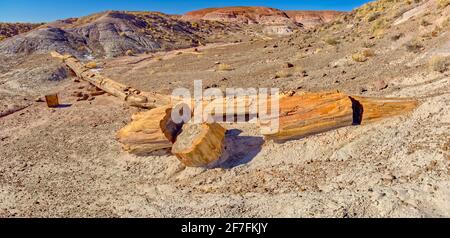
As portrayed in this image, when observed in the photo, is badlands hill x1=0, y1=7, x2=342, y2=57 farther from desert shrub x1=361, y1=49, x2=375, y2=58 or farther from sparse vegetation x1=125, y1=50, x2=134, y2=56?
desert shrub x1=361, y1=49, x2=375, y2=58

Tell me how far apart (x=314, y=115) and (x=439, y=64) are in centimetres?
388

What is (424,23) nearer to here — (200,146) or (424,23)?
(424,23)

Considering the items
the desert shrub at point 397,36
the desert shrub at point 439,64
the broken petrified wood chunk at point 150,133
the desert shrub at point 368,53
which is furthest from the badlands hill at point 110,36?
the desert shrub at point 439,64

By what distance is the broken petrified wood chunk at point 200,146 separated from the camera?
23.3ft

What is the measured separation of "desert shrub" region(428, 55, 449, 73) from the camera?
8789mm

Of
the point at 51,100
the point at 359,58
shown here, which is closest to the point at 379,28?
the point at 359,58

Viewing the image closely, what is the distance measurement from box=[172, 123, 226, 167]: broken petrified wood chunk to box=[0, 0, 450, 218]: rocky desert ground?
22 centimetres

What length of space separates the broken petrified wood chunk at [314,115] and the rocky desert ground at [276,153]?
0.62 ft

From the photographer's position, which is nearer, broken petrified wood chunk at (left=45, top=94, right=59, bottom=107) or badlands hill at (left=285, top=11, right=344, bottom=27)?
broken petrified wood chunk at (left=45, top=94, right=59, bottom=107)

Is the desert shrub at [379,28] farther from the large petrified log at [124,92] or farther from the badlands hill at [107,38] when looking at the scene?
the badlands hill at [107,38]

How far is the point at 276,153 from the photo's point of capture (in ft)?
24.1

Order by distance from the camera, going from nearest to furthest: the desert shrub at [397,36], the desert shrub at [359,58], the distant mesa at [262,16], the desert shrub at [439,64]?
the desert shrub at [439,64] < the desert shrub at [359,58] < the desert shrub at [397,36] < the distant mesa at [262,16]

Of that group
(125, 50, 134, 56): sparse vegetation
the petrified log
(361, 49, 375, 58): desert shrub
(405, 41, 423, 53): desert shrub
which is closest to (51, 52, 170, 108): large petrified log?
the petrified log

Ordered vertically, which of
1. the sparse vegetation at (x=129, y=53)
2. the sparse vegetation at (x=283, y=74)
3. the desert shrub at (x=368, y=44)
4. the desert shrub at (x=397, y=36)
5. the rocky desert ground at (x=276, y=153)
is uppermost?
the sparse vegetation at (x=129, y=53)
